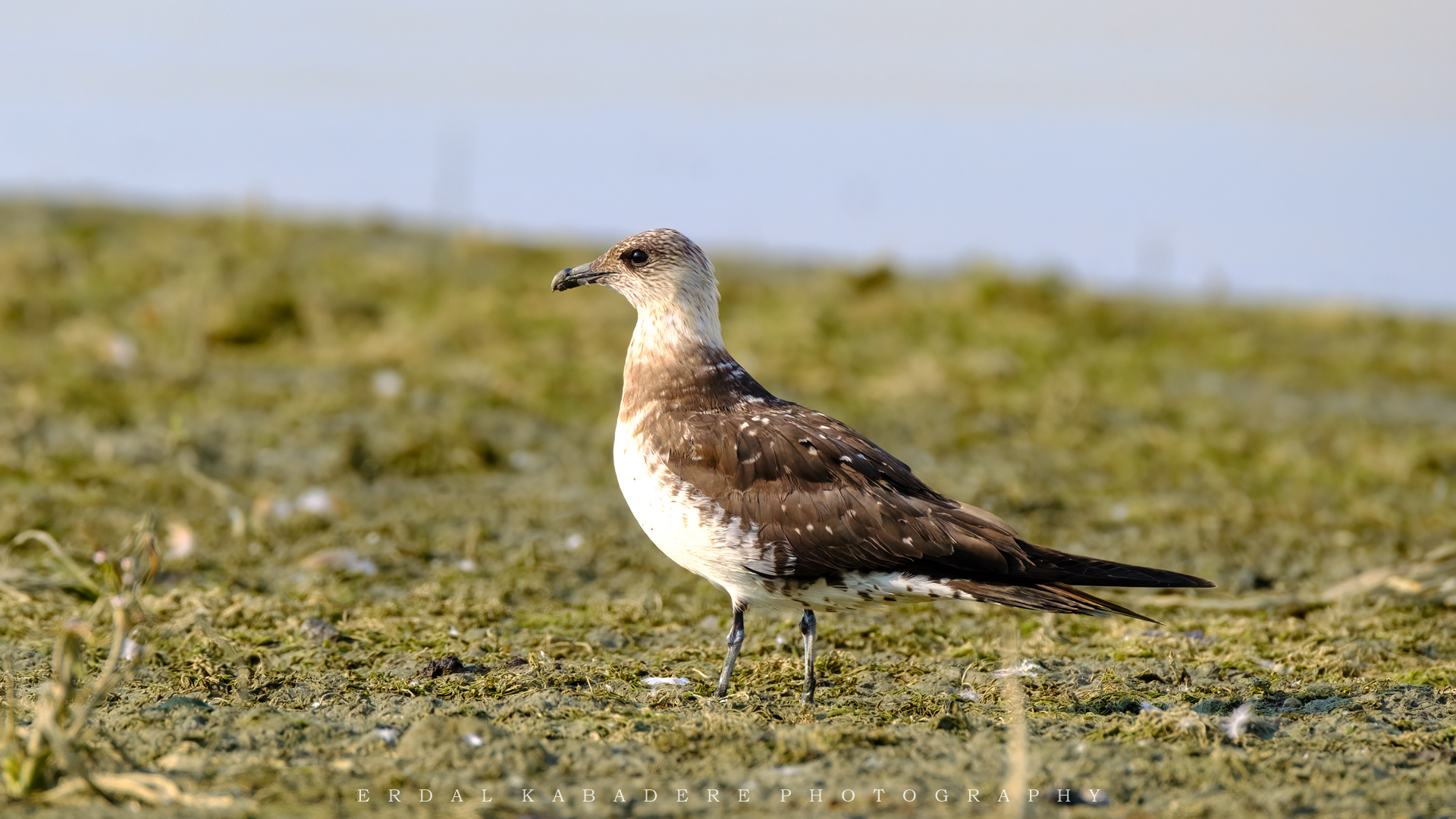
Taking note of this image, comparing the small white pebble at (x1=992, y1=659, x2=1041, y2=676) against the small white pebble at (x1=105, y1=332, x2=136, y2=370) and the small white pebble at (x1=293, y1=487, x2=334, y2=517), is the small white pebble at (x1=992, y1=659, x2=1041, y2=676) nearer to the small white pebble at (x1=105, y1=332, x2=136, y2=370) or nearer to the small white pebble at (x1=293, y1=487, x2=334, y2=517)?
the small white pebble at (x1=293, y1=487, x2=334, y2=517)

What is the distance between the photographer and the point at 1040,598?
4.32 m

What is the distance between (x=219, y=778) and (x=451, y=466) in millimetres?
4714

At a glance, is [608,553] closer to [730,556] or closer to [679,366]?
[679,366]

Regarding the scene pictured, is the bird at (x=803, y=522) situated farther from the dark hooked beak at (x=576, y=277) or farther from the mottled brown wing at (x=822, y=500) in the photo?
the dark hooked beak at (x=576, y=277)

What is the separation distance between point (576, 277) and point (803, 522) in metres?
1.66

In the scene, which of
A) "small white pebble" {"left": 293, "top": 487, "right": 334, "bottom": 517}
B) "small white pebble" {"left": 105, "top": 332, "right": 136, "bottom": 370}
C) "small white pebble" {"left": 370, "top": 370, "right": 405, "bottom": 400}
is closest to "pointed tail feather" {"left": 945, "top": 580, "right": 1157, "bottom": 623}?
"small white pebble" {"left": 293, "top": 487, "right": 334, "bottom": 517}

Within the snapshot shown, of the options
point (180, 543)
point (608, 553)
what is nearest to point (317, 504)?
point (180, 543)

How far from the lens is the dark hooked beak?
5586 millimetres

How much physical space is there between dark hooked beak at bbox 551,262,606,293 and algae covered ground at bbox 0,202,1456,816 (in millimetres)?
1406

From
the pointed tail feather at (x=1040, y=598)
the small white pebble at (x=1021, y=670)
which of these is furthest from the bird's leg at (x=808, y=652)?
the small white pebble at (x=1021, y=670)

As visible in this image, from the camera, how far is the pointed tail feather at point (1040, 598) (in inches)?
168

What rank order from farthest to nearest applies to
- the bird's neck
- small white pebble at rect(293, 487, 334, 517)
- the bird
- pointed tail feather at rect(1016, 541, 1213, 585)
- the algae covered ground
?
1. small white pebble at rect(293, 487, 334, 517)
2. the bird's neck
3. the bird
4. pointed tail feather at rect(1016, 541, 1213, 585)
5. the algae covered ground

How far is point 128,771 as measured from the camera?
3559 millimetres

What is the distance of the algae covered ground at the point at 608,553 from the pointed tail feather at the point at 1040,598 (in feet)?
1.17
